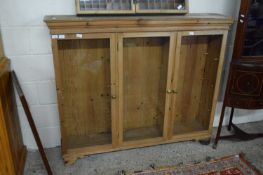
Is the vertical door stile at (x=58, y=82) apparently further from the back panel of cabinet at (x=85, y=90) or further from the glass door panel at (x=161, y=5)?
the glass door panel at (x=161, y=5)

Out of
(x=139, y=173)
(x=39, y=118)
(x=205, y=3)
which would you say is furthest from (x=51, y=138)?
(x=205, y=3)

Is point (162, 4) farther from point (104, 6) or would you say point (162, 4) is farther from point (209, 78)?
point (209, 78)

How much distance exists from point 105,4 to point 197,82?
120 cm

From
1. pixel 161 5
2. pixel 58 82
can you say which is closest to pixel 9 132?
pixel 58 82

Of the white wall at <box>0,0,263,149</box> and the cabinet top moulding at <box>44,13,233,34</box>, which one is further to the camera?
the white wall at <box>0,0,263,149</box>

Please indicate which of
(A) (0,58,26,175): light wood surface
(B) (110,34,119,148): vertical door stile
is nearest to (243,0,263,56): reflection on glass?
(B) (110,34,119,148): vertical door stile

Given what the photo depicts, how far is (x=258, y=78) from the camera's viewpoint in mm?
2082

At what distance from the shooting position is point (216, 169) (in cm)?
210

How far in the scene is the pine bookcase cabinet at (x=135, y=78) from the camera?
6.03 ft

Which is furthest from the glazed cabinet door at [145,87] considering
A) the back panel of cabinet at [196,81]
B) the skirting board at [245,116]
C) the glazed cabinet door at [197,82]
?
the skirting board at [245,116]

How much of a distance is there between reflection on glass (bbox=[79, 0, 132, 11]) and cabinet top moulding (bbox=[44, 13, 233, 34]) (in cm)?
11

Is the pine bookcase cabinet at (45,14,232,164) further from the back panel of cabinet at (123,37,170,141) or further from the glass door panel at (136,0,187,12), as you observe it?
the glass door panel at (136,0,187,12)

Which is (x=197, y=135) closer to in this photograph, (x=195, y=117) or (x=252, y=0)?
(x=195, y=117)

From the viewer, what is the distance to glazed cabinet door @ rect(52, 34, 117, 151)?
6.56 feet
